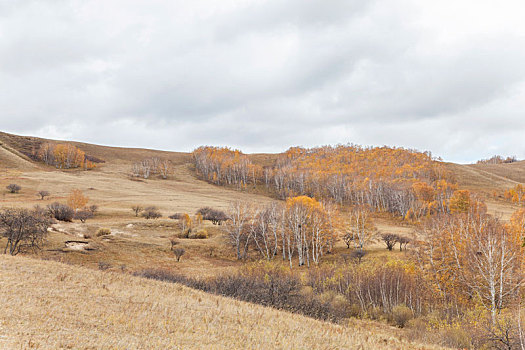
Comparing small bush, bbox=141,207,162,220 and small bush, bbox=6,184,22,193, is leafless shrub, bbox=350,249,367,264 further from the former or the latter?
small bush, bbox=6,184,22,193

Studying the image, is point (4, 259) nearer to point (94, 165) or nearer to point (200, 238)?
point (200, 238)

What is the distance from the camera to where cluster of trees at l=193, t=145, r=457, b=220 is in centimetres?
10631

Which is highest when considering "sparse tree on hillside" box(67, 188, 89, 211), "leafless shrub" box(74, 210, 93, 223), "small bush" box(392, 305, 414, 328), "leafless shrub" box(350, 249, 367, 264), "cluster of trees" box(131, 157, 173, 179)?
"cluster of trees" box(131, 157, 173, 179)

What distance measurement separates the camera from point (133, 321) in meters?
13.5

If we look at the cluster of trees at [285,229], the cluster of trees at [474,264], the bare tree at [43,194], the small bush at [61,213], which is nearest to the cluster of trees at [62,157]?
the bare tree at [43,194]

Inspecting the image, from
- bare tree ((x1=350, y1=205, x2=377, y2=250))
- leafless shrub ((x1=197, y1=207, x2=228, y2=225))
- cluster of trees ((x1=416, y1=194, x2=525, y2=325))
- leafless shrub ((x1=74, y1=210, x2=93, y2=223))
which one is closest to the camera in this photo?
cluster of trees ((x1=416, y1=194, x2=525, y2=325))

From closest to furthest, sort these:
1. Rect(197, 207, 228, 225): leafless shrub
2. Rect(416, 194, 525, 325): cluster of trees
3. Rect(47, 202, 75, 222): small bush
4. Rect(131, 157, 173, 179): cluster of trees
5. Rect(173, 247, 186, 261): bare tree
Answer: Rect(416, 194, 525, 325): cluster of trees → Rect(173, 247, 186, 261): bare tree → Rect(47, 202, 75, 222): small bush → Rect(197, 207, 228, 225): leafless shrub → Rect(131, 157, 173, 179): cluster of trees

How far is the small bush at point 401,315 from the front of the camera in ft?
88.7

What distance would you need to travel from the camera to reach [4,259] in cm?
2225

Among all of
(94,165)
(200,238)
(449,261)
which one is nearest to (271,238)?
(200,238)

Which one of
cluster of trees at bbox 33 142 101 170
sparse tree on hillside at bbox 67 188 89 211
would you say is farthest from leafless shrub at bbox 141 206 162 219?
cluster of trees at bbox 33 142 101 170

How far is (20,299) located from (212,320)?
8702mm

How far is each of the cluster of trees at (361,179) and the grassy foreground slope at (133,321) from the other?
84.0 m

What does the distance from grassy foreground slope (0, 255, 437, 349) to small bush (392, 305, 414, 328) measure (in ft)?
43.6
